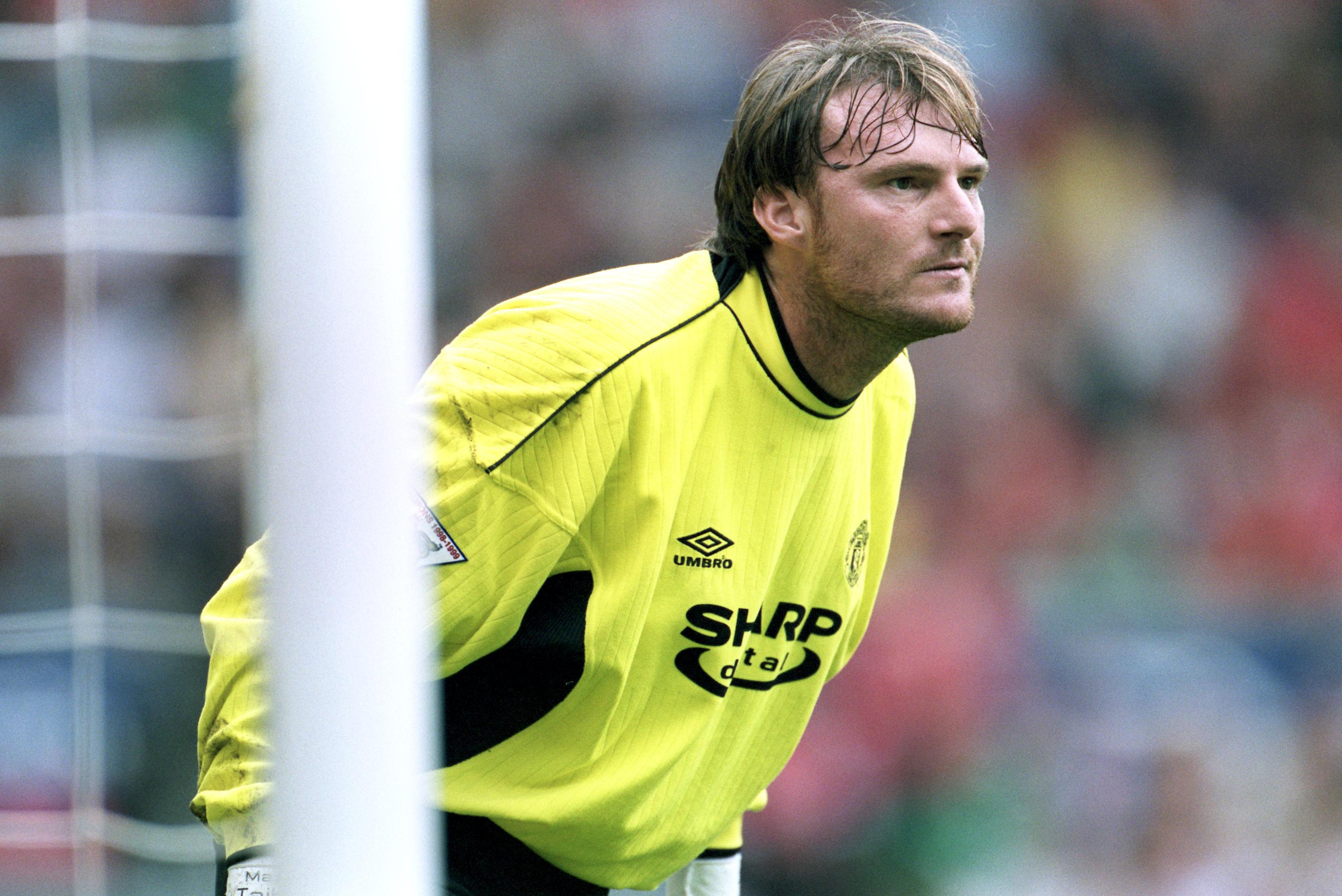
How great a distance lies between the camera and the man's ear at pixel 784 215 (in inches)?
84.2

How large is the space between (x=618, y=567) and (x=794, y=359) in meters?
0.40

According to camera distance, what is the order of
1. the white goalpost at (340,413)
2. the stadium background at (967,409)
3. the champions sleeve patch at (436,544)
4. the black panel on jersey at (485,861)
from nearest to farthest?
1. the white goalpost at (340,413)
2. the champions sleeve patch at (436,544)
3. the black panel on jersey at (485,861)
4. the stadium background at (967,409)

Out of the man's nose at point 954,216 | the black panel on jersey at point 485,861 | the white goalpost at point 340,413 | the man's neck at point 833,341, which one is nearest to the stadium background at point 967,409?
the black panel on jersey at point 485,861

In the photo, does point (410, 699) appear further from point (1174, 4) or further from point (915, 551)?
point (1174, 4)

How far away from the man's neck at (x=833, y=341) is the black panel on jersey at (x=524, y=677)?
18.1 inches

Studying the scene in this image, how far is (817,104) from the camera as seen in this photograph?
2.16 meters

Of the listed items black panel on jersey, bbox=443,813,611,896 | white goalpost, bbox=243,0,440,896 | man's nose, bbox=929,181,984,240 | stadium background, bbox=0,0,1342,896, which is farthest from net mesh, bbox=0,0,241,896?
white goalpost, bbox=243,0,440,896

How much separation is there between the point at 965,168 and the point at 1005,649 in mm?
2676

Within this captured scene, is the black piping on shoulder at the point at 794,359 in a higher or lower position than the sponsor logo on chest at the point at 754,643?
higher

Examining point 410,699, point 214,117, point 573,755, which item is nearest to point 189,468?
point 214,117

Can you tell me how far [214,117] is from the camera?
11.5ft

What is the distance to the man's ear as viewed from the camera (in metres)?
2.14

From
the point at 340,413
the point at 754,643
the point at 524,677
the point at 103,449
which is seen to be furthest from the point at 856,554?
the point at 103,449

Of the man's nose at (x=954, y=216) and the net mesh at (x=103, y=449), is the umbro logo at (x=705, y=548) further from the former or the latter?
the net mesh at (x=103, y=449)
